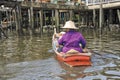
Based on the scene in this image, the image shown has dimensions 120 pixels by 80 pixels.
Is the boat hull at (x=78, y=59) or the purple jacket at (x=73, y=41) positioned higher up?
the purple jacket at (x=73, y=41)

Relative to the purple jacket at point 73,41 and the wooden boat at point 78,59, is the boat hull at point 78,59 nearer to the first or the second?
the wooden boat at point 78,59

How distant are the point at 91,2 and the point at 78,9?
2.09m

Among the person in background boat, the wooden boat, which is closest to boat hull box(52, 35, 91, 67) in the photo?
the wooden boat

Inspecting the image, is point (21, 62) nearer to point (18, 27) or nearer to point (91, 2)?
point (18, 27)

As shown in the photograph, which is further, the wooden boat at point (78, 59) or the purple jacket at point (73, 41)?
the purple jacket at point (73, 41)

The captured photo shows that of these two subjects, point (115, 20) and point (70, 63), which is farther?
point (115, 20)

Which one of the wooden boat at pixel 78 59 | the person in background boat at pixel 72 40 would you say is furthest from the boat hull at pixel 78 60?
the person in background boat at pixel 72 40

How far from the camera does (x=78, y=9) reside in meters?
46.1

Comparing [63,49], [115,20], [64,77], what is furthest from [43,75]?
[115,20]

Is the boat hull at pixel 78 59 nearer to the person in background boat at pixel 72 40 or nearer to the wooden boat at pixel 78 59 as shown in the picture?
the wooden boat at pixel 78 59

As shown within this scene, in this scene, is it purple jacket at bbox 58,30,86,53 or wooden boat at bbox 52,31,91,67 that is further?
purple jacket at bbox 58,30,86,53

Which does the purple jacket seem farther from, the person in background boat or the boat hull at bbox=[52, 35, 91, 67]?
the boat hull at bbox=[52, 35, 91, 67]

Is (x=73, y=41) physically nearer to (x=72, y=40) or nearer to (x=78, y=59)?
(x=72, y=40)

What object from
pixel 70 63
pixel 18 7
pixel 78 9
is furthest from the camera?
pixel 78 9
